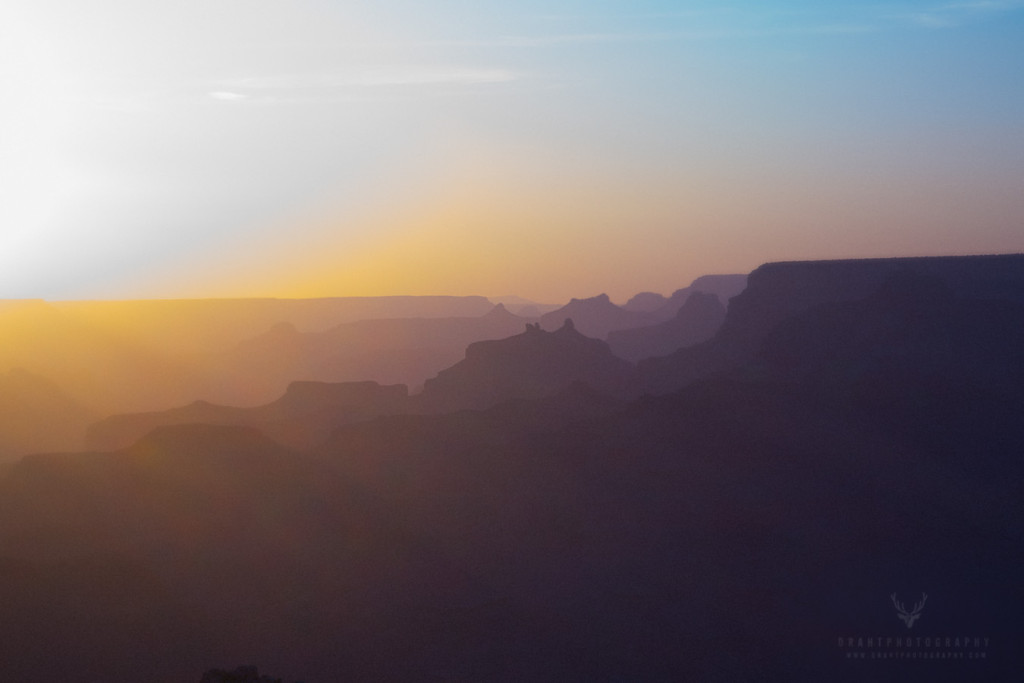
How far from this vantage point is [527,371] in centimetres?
4834

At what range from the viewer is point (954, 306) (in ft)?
122

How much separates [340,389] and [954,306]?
103 ft

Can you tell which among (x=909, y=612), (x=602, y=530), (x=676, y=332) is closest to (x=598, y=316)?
(x=676, y=332)

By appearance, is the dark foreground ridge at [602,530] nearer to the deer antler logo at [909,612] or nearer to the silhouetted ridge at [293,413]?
the deer antler logo at [909,612]

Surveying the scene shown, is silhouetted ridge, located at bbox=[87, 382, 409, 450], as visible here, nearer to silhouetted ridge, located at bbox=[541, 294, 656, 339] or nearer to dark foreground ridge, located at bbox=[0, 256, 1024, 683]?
dark foreground ridge, located at bbox=[0, 256, 1024, 683]

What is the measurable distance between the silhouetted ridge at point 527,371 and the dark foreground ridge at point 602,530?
6164 millimetres

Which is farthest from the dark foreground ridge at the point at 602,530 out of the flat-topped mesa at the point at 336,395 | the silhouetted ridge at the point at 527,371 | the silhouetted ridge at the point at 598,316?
the silhouetted ridge at the point at 598,316

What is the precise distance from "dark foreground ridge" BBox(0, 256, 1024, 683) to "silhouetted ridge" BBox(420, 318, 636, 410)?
616 centimetres

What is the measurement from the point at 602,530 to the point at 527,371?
818 inches

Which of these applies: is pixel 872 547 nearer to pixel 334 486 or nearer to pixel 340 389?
pixel 334 486

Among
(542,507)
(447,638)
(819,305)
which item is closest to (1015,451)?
(819,305)

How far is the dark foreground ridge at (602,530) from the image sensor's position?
22.7 meters

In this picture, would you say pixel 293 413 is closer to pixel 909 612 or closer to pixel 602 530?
pixel 602 530

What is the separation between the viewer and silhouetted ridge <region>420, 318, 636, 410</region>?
45219 millimetres
